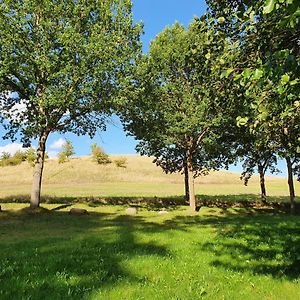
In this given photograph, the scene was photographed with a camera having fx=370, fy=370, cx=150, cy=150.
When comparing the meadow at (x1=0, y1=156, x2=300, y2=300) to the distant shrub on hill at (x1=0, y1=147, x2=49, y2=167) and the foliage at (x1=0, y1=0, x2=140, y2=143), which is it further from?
the distant shrub on hill at (x1=0, y1=147, x2=49, y2=167)

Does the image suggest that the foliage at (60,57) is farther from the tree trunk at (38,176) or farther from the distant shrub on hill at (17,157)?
the distant shrub on hill at (17,157)

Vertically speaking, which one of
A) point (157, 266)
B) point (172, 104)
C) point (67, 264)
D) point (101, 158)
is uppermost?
point (101, 158)

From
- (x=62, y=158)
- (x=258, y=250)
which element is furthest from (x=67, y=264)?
(x=62, y=158)

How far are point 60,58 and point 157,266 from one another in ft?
83.7

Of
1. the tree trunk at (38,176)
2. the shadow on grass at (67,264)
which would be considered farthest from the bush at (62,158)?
the shadow on grass at (67,264)

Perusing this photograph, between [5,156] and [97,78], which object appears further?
[5,156]

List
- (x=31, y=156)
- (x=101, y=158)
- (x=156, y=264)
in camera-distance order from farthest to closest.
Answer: (x=101, y=158), (x=31, y=156), (x=156, y=264)

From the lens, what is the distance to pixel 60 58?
33.9 m

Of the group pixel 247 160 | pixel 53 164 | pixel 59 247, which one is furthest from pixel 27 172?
pixel 59 247

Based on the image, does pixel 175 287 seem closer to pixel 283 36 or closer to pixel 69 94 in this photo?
pixel 283 36

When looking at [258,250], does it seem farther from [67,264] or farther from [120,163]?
[120,163]

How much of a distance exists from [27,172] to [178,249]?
98457mm

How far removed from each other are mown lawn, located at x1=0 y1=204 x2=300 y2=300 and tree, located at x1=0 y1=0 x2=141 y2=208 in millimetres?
15776

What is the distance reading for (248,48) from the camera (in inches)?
378
